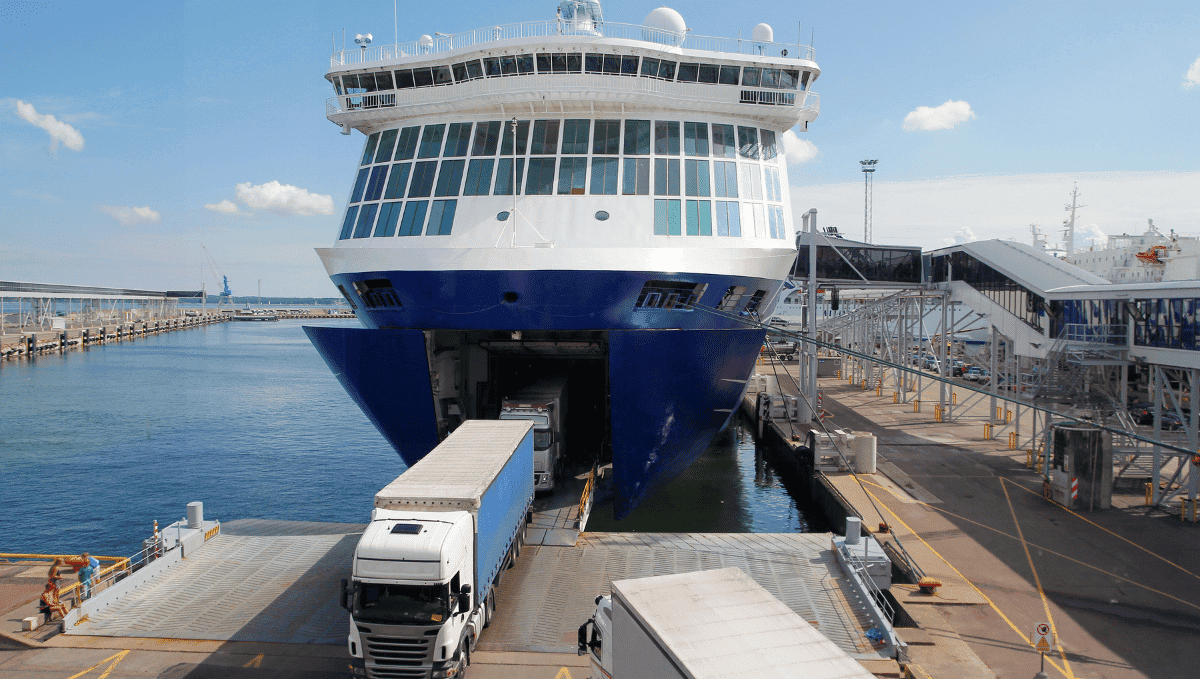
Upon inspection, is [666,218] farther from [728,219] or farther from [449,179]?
[449,179]

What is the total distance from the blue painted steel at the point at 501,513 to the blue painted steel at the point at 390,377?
28.8 inches

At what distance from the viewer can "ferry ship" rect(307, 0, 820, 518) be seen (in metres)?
14.0

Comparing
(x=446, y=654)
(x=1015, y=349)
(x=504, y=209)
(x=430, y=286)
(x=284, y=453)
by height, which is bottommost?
(x=284, y=453)

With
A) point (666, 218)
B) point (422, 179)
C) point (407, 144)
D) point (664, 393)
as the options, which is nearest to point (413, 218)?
point (422, 179)

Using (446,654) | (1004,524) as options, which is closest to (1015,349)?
(1004,524)

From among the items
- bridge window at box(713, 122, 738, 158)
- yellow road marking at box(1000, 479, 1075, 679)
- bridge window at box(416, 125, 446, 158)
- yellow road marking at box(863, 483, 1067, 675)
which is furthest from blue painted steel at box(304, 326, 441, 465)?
yellow road marking at box(1000, 479, 1075, 679)

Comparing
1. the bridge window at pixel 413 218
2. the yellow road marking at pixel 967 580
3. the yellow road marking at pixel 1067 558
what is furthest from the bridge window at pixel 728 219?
the yellow road marking at pixel 1067 558

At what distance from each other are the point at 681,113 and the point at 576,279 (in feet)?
19.9

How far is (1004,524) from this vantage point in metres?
15.0

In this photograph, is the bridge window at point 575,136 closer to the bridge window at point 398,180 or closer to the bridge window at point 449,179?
the bridge window at point 449,179

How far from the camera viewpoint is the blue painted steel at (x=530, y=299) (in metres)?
13.6

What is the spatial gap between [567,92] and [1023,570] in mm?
13213

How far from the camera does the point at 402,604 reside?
8422mm

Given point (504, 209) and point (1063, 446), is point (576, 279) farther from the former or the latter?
point (1063, 446)
